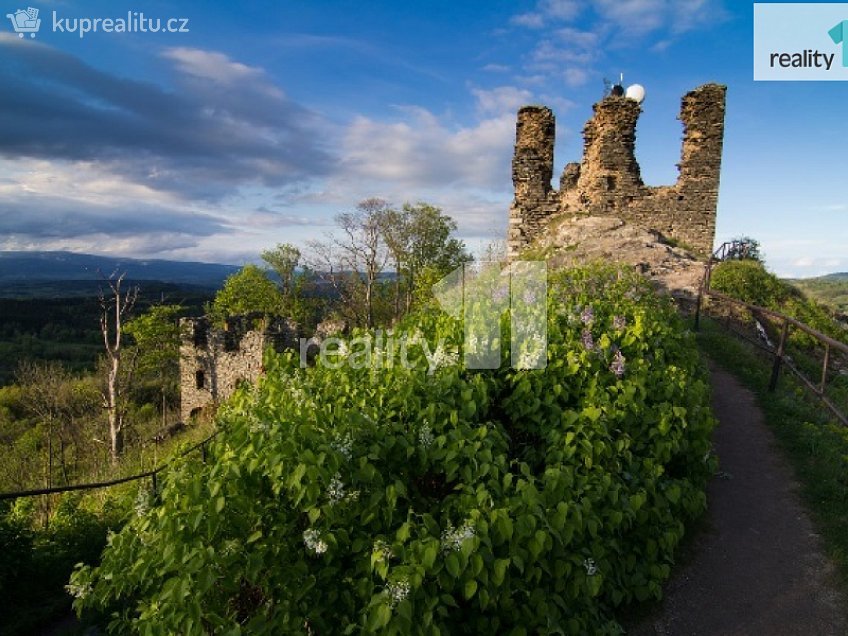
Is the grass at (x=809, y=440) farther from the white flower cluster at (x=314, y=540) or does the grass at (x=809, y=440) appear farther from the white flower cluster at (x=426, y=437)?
the white flower cluster at (x=314, y=540)

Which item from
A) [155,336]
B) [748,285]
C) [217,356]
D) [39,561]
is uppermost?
[748,285]

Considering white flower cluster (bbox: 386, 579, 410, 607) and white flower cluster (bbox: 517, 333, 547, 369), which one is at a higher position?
white flower cluster (bbox: 517, 333, 547, 369)

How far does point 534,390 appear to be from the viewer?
4625 millimetres

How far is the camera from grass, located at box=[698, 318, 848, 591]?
4.88 metres

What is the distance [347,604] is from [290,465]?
0.84 metres

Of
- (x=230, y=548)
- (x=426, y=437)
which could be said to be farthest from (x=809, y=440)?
(x=230, y=548)

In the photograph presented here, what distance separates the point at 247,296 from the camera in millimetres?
35906

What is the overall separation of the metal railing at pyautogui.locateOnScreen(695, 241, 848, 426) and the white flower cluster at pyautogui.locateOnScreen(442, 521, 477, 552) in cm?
441

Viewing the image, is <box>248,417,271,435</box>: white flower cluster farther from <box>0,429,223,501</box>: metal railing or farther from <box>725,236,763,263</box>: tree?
<box>725,236,763,263</box>: tree

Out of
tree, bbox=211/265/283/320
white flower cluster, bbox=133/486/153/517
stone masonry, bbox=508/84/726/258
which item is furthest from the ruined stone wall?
tree, bbox=211/265/283/320

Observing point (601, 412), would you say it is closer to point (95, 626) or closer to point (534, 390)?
point (534, 390)

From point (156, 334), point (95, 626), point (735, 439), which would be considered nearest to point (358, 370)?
point (95, 626)

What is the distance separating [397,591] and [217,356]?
791 inches

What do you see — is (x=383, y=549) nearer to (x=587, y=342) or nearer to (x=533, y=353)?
(x=533, y=353)
